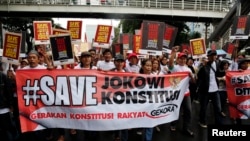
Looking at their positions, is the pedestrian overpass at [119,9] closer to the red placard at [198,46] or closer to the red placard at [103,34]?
the red placard at [103,34]

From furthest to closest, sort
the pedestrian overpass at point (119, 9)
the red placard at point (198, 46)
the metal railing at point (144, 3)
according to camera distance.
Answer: the metal railing at point (144, 3), the pedestrian overpass at point (119, 9), the red placard at point (198, 46)

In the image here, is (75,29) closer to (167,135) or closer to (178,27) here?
(167,135)

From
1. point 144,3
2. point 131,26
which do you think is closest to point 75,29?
point 144,3

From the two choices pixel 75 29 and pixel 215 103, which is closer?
pixel 215 103

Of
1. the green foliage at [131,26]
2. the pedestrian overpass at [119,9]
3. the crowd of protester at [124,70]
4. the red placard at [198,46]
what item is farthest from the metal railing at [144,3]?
the crowd of protester at [124,70]

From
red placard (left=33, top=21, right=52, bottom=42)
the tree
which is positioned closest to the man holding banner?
red placard (left=33, top=21, right=52, bottom=42)

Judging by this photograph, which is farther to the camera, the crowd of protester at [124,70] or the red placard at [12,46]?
the red placard at [12,46]

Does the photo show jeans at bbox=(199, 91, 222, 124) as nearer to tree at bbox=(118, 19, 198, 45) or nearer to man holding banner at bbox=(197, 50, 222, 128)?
man holding banner at bbox=(197, 50, 222, 128)

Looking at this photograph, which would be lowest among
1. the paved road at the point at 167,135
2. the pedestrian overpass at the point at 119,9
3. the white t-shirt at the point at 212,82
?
the paved road at the point at 167,135

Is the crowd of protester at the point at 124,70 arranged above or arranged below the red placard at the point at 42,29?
below

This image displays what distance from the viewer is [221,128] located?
409cm

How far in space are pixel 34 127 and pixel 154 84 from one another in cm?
199

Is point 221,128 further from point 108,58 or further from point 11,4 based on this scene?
point 11,4

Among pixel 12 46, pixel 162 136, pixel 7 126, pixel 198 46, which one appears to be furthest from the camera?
pixel 198 46
